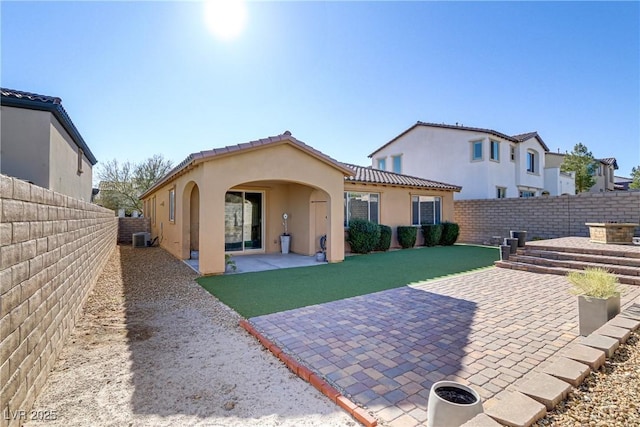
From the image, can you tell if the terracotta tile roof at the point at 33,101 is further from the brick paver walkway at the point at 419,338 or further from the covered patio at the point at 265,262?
the brick paver walkway at the point at 419,338

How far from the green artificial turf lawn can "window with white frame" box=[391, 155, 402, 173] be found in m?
16.2

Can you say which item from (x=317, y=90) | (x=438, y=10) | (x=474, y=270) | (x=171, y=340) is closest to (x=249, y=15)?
(x=317, y=90)

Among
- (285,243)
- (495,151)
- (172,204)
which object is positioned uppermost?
(495,151)

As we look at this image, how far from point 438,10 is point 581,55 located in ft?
24.2

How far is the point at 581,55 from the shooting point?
42.1 ft

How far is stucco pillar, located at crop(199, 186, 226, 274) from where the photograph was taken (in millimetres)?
9641

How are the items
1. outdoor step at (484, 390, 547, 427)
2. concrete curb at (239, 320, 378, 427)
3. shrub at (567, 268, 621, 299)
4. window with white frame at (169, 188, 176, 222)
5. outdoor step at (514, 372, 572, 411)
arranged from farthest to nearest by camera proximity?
window with white frame at (169, 188, 176, 222), shrub at (567, 268, 621, 299), concrete curb at (239, 320, 378, 427), outdoor step at (514, 372, 572, 411), outdoor step at (484, 390, 547, 427)

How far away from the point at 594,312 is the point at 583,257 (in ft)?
22.2

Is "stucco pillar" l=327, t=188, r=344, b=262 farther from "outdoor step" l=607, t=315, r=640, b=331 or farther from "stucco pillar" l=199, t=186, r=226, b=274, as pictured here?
"outdoor step" l=607, t=315, r=640, b=331

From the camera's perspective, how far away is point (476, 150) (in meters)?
23.3

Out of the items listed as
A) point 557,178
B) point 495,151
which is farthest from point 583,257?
point 557,178

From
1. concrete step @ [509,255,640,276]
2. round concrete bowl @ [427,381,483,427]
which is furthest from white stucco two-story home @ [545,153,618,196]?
round concrete bowl @ [427,381,483,427]

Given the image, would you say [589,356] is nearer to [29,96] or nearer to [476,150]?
[29,96]

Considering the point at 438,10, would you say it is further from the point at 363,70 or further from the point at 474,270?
the point at 474,270
